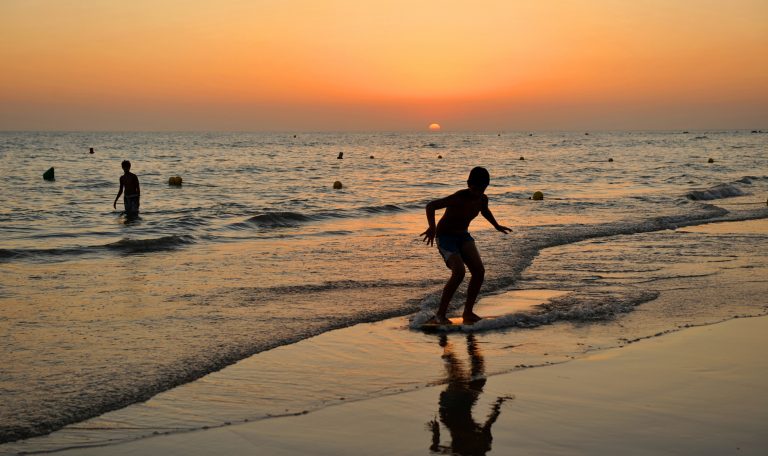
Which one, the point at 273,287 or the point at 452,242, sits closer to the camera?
the point at 452,242

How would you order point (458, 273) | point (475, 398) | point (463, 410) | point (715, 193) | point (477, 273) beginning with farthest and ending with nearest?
point (715, 193) → point (477, 273) → point (458, 273) → point (475, 398) → point (463, 410)

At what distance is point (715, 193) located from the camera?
30.2 m

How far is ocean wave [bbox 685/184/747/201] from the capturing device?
1152 inches

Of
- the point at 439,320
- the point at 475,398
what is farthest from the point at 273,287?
the point at 475,398

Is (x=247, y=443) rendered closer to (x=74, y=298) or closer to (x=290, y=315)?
(x=290, y=315)

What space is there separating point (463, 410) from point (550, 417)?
628 mm

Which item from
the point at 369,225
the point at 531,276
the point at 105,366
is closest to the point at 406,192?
the point at 369,225

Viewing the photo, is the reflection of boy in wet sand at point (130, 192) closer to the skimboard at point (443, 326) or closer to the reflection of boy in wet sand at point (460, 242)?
the reflection of boy in wet sand at point (460, 242)

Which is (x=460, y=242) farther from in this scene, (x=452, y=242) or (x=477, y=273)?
(x=477, y=273)

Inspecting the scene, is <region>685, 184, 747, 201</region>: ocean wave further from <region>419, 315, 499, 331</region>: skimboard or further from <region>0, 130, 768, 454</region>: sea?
<region>419, 315, 499, 331</region>: skimboard

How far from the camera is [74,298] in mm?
10484

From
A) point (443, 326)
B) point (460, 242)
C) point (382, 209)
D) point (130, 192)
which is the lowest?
point (382, 209)

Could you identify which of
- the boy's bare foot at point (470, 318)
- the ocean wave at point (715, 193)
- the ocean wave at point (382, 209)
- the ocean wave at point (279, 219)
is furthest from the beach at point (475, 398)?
the ocean wave at point (715, 193)

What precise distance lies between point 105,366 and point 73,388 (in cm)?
68
